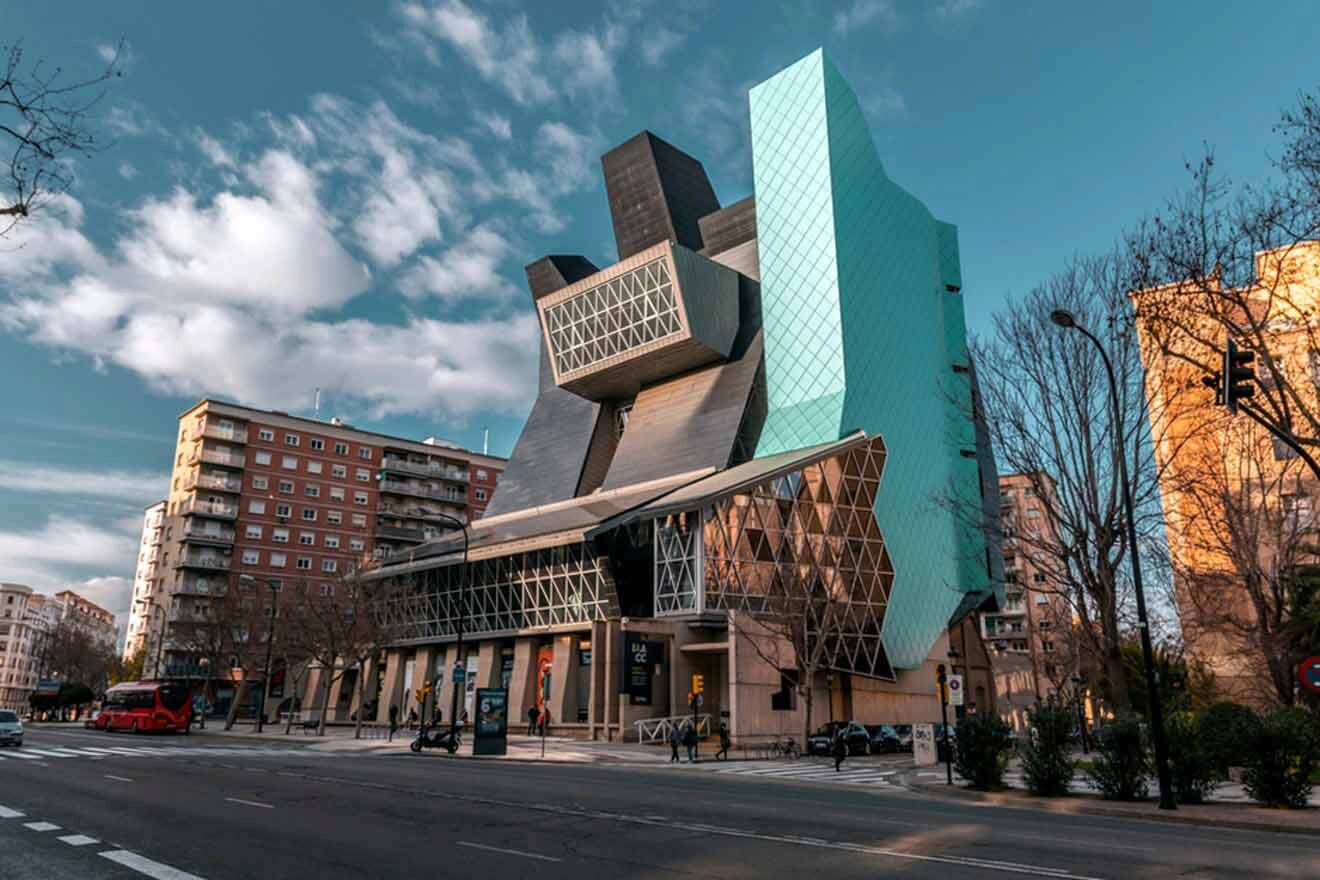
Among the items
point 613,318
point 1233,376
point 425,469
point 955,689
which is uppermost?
point 613,318

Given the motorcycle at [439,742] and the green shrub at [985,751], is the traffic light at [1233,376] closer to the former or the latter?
the green shrub at [985,751]

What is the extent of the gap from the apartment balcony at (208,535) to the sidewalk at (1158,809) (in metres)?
77.6

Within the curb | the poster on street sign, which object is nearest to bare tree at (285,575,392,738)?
the poster on street sign

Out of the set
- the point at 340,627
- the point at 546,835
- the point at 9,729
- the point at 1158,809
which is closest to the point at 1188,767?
the point at 1158,809

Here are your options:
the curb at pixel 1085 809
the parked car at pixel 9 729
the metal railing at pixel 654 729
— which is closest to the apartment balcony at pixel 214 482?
the parked car at pixel 9 729

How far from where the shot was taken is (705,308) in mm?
59500

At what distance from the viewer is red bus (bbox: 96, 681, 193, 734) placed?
46.0 m

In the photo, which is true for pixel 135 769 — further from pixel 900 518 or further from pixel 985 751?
pixel 900 518

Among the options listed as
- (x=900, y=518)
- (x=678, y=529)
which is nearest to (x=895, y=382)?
(x=900, y=518)

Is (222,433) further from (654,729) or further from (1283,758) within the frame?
(1283,758)

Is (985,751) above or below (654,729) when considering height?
above

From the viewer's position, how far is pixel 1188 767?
728 inches

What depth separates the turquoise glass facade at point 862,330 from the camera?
5328 centimetres

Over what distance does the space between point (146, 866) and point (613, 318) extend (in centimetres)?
5529
